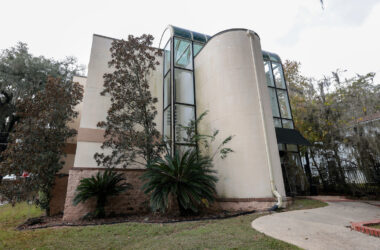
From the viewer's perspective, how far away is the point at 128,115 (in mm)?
8195

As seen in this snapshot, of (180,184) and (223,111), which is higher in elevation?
(223,111)

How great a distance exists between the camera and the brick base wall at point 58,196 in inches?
324

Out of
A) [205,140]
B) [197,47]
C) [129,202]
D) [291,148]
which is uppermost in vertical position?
[197,47]

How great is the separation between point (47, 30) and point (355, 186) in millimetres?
15868

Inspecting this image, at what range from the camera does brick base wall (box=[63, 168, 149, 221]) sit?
7.06 metres

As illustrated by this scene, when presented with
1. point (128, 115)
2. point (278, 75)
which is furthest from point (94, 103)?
point (278, 75)

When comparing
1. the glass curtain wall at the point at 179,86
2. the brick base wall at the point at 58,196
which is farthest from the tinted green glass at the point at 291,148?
the brick base wall at the point at 58,196

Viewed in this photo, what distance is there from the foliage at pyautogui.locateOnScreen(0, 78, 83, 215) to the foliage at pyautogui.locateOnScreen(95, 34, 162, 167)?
1911 mm

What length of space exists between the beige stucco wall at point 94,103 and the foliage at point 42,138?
799 mm

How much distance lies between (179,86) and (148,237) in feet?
22.0

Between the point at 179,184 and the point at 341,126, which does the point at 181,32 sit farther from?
the point at 341,126

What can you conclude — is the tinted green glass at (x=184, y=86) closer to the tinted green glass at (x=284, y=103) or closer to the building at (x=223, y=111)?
the building at (x=223, y=111)

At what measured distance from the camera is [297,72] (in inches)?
615

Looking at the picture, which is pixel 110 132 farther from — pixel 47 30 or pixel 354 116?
pixel 354 116
